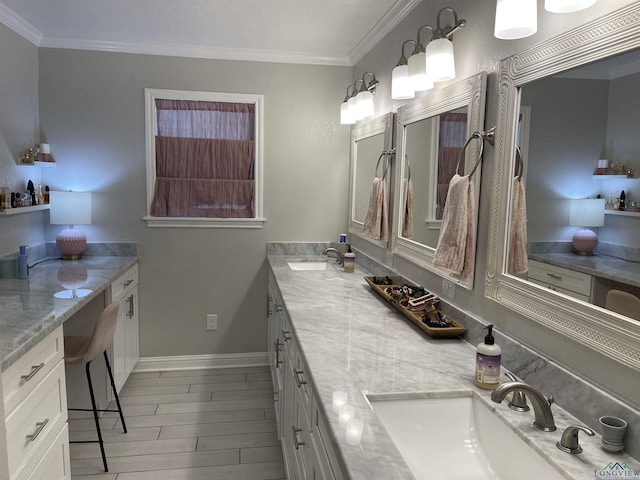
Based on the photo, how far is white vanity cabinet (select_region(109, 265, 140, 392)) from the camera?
3131mm

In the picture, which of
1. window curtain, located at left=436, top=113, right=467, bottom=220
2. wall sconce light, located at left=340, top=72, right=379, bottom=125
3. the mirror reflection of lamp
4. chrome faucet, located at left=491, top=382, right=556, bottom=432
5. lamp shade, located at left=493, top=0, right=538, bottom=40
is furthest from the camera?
wall sconce light, located at left=340, top=72, right=379, bottom=125

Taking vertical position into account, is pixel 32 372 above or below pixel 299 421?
above

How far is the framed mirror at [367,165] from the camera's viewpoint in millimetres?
2904

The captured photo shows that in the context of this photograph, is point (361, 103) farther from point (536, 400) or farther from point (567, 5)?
point (536, 400)

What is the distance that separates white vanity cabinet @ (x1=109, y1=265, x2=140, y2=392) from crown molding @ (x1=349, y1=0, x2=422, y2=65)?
234cm

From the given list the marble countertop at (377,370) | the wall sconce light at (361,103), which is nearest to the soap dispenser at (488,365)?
the marble countertop at (377,370)

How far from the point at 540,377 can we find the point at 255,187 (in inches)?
111

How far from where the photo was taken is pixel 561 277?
4.46 feet

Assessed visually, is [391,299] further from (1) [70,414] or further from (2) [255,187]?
(1) [70,414]

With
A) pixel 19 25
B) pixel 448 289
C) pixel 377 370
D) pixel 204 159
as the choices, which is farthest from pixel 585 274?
pixel 19 25

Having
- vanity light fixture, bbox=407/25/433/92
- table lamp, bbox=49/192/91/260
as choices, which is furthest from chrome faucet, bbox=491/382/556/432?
table lamp, bbox=49/192/91/260

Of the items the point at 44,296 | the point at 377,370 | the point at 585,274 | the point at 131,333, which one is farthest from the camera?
the point at 131,333

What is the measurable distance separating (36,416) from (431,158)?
2.02 meters

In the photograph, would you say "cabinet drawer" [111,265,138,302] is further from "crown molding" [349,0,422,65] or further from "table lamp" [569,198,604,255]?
"table lamp" [569,198,604,255]
